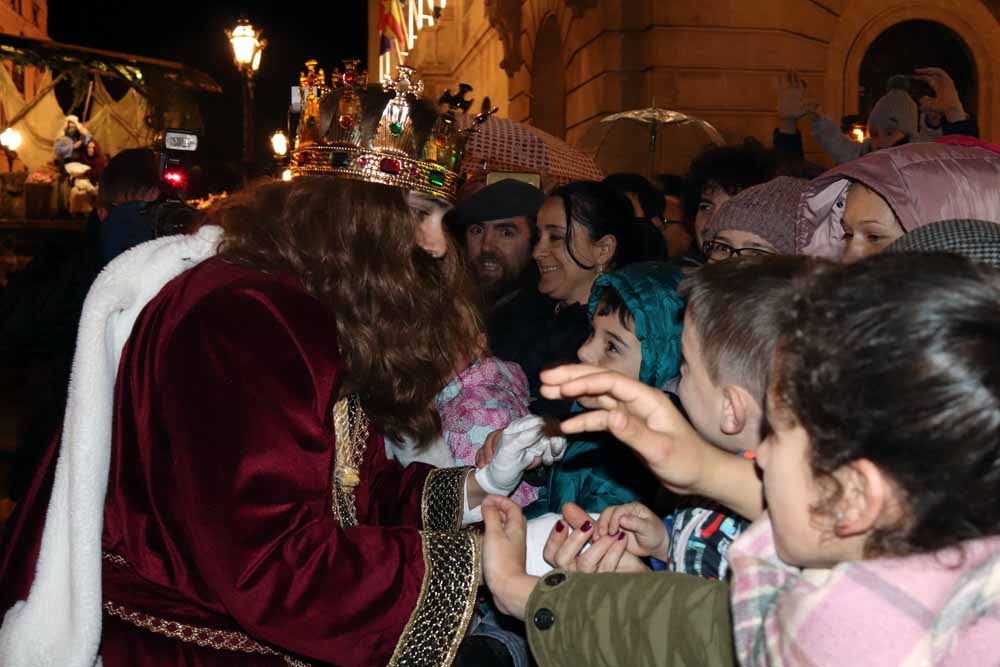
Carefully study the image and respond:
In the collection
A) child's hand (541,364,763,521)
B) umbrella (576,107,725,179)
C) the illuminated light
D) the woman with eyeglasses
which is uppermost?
umbrella (576,107,725,179)

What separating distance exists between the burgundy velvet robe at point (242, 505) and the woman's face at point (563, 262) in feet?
7.49

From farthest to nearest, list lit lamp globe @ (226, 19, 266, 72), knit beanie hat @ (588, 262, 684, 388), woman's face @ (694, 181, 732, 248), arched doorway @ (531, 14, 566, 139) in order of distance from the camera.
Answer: arched doorway @ (531, 14, 566, 139) → lit lamp globe @ (226, 19, 266, 72) → woman's face @ (694, 181, 732, 248) → knit beanie hat @ (588, 262, 684, 388)

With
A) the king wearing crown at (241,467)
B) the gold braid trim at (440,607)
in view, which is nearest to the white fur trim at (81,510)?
the king wearing crown at (241,467)

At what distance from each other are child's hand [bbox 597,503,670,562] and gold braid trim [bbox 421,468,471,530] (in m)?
0.62

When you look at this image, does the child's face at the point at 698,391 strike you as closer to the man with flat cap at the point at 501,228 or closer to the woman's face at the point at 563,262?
the woman's face at the point at 563,262

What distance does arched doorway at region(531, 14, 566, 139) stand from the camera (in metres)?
17.2

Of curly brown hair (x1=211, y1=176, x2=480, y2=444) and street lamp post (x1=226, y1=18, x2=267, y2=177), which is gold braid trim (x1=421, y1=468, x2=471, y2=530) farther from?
street lamp post (x1=226, y1=18, x2=267, y2=177)

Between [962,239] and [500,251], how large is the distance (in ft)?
11.4

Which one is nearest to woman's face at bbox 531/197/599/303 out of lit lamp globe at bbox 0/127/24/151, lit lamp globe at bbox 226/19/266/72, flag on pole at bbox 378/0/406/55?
lit lamp globe at bbox 226/19/266/72

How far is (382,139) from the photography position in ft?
9.39

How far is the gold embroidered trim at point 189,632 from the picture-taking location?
7.55 feet

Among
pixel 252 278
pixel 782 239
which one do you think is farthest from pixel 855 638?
pixel 782 239

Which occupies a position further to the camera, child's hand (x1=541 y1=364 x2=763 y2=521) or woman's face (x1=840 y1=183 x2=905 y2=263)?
woman's face (x1=840 y1=183 x2=905 y2=263)

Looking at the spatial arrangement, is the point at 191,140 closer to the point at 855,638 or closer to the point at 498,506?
the point at 498,506
